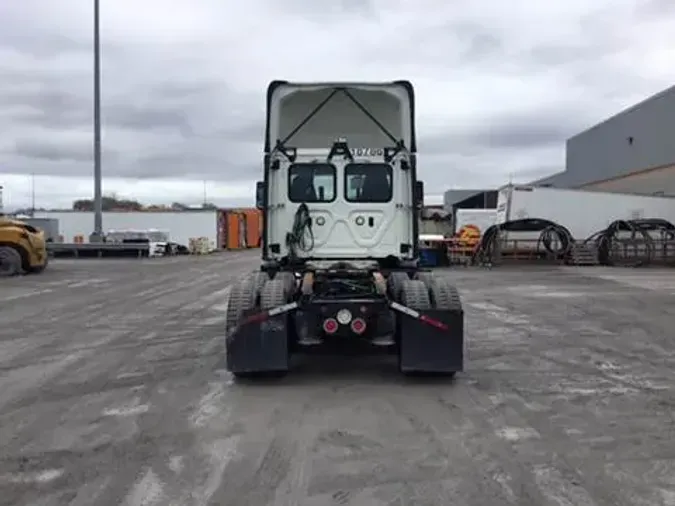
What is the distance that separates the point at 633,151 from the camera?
56.0m

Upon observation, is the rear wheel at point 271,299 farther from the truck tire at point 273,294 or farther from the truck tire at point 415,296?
the truck tire at point 415,296

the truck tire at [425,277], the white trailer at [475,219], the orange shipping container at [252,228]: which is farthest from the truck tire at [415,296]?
the orange shipping container at [252,228]

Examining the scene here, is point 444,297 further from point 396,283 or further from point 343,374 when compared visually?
point 343,374

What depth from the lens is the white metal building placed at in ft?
205

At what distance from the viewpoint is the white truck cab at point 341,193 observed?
1116 cm

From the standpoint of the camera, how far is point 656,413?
7898 millimetres

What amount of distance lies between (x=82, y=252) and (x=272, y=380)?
40.3 meters

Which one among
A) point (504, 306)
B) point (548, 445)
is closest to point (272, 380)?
point (548, 445)

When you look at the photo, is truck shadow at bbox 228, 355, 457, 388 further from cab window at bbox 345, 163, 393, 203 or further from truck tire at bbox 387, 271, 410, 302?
cab window at bbox 345, 163, 393, 203

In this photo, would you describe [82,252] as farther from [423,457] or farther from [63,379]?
[423,457]

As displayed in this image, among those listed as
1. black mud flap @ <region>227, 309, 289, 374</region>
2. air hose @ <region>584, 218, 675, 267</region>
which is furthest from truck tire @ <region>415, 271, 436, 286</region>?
air hose @ <region>584, 218, 675, 267</region>

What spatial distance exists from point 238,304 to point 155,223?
5573 centimetres

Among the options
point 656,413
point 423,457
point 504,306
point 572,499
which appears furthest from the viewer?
point 504,306

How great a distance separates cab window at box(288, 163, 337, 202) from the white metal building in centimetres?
5060
